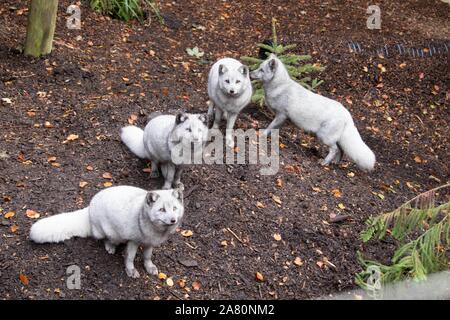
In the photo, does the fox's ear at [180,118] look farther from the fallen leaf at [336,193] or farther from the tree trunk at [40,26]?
the tree trunk at [40,26]

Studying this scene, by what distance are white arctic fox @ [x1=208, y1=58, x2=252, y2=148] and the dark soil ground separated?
0.52 metres

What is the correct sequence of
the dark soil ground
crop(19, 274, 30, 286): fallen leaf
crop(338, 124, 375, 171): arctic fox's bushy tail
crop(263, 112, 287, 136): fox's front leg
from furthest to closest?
crop(263, 112, 287, 136): fox's front leg
crop(338, 124, 375, 171): arctic fox's bushy tail
the dark soil ground
crop(19, 274, 30, 286): fallen leaf

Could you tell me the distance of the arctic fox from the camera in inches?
185

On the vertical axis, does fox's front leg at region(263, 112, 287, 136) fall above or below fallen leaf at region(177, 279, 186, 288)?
above

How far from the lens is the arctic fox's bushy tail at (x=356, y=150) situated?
20.4 feet

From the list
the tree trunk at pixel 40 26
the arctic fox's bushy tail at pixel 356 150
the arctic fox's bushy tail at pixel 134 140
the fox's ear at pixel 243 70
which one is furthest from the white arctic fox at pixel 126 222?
the tree trunk at pixel 40 26

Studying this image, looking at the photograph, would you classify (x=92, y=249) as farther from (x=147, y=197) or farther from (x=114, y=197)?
(x=147, y=197)

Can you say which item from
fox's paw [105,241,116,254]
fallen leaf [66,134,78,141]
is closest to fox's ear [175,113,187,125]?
fox's paw [105,241,116,254]

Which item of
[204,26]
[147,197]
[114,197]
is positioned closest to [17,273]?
[114,197]

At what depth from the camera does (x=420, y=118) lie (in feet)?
26.6

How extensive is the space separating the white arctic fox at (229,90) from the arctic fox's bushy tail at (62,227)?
2.02 meters

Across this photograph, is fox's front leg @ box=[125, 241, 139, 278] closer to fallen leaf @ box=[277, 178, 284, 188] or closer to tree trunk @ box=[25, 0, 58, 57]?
fallen leaf @ box=[277, 178, 284, 188]

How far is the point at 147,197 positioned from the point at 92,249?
0.93 m

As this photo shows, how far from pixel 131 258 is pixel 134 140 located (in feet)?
5.21
